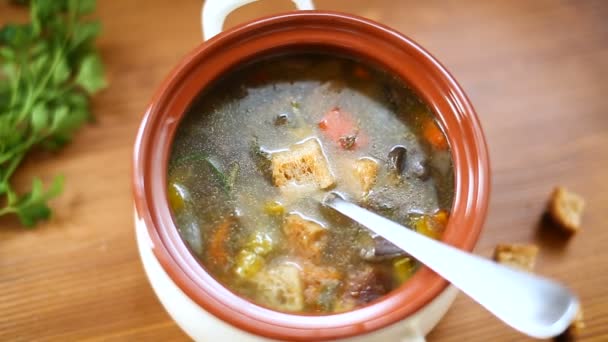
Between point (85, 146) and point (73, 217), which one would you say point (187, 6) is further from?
point (73, 217)

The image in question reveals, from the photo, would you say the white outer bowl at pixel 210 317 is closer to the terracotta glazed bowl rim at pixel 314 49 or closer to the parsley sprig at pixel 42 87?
the terracotta glazed bowl rim at pixel 314 49

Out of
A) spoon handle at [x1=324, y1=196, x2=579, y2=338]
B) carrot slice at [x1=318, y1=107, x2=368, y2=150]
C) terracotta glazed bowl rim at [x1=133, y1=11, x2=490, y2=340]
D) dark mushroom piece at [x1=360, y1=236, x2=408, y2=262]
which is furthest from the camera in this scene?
carrot slice at [x1=318, y1=107, x2=368, y2=150]

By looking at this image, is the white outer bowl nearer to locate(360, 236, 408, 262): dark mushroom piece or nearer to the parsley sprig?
locate(360, 236, 408, 262): dark mushroom piece

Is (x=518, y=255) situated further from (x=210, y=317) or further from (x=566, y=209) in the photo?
(x=210, y=317)

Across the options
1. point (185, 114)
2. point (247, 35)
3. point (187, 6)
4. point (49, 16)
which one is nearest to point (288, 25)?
point (247, 35)

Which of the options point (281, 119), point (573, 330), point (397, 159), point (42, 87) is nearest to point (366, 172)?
point (397, 159)

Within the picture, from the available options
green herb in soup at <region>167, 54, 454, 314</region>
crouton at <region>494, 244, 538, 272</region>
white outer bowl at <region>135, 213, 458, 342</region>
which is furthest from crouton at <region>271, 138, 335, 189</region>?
crouton at <region>494, 244, 538, 272</region>

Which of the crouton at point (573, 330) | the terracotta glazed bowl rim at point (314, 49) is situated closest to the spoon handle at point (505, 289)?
the terracotta glazed bowl rim at point (314, 49)
